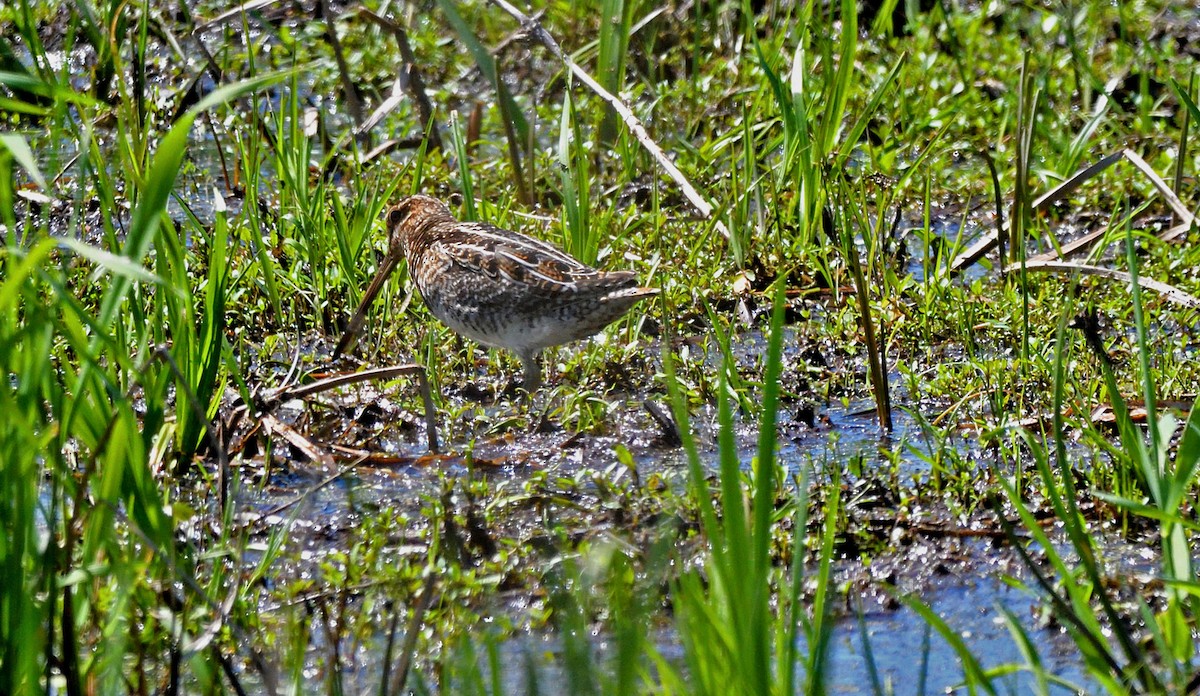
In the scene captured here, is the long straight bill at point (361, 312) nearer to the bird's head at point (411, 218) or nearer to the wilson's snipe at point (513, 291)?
the wilson's snipe at point (513, 291)

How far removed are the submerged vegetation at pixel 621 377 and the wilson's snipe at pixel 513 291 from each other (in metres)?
0.14

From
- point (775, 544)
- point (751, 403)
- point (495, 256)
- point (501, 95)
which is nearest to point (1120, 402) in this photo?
point (775, 544)

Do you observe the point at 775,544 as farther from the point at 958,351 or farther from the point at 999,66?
the point at 999,66

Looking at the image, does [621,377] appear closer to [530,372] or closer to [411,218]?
[530,372]

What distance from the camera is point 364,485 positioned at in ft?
14.9

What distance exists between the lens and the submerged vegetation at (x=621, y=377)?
2.85 metres

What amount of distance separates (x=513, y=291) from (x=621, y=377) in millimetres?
473

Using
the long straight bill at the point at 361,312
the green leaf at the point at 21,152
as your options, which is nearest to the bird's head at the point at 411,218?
the long straight bill at the point at 361,312

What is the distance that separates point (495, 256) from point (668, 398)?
86cm

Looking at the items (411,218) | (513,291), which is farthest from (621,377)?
(411,218)

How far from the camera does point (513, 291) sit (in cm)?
527

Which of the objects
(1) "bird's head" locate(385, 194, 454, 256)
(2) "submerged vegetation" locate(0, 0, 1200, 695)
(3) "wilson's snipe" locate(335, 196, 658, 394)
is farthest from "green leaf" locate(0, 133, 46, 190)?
(1) "bird's head" locate(385, 194, 454, 256)

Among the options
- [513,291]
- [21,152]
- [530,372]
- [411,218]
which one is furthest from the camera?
[411,218]

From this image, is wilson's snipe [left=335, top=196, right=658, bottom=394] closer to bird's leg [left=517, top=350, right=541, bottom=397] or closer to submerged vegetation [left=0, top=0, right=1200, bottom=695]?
bird's leg [left=517, top=350, right=541, bottom=397]
